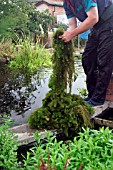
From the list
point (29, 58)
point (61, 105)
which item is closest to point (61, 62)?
point (61, 105)

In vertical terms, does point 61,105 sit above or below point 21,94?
above

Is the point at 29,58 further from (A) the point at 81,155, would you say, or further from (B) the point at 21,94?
(A) the point at 81,155

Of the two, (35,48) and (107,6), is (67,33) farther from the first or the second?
(35,48)

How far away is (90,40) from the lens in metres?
3.66

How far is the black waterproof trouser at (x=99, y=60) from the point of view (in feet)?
11.1

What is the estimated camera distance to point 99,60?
3.48 metres

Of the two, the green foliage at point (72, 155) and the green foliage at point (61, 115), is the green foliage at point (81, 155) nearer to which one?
the green foliage at point (72, 155)

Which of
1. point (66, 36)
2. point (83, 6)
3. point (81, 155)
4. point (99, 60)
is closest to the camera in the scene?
point (81, 155)

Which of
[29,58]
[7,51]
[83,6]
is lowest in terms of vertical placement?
[29,58]

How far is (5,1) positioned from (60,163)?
1267 cm

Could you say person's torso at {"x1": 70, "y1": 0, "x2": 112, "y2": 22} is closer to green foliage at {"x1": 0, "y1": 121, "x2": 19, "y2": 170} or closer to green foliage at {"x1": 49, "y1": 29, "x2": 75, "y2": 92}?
green foliage at {"x1": 49, "y1": 29, "x2": 75, "y2": 92}

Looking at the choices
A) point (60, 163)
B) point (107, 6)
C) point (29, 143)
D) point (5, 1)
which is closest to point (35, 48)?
point (5, 1)

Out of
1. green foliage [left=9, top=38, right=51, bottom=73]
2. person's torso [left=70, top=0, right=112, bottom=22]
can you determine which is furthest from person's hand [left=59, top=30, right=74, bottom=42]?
green foliage [left=9, top=38, right=51, bottom=73]

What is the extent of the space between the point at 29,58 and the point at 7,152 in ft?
22.5
